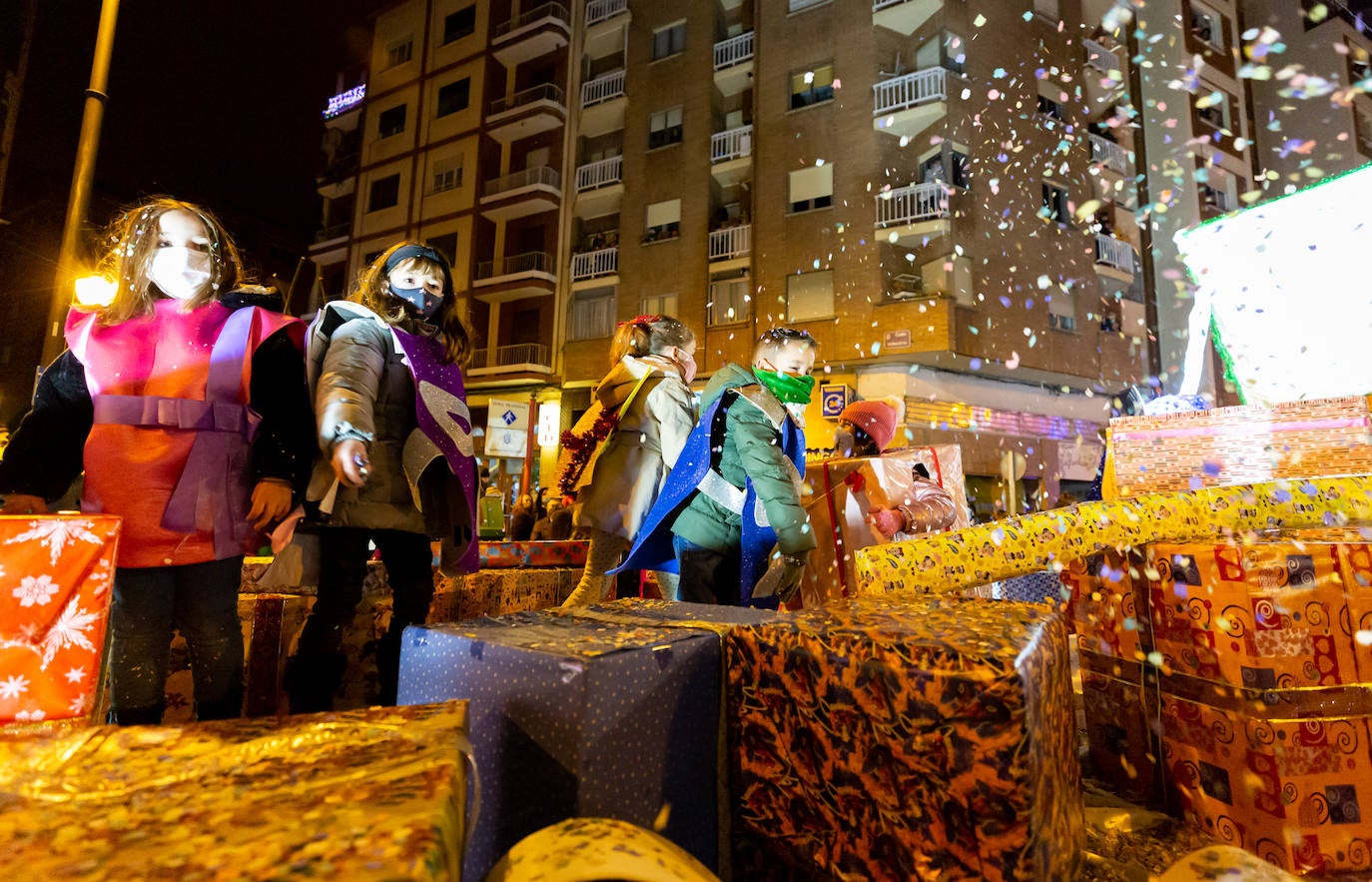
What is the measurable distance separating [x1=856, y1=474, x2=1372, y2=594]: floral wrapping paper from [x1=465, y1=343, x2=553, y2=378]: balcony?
16897 mm

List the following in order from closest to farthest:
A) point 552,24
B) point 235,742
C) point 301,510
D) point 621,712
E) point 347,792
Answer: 1. point 347,792
2. point 235,742
3. point 621,712
4. point 301,510
5. point 552,24

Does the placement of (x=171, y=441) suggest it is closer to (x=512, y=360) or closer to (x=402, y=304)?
(x=402, y=304)

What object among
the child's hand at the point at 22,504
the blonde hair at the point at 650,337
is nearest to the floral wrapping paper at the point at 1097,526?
the blonde hair at the point at 650,337

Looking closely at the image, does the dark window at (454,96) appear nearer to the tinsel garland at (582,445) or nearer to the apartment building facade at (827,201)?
the apartment building facade at (827,201)

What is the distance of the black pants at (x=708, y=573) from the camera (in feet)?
9.02

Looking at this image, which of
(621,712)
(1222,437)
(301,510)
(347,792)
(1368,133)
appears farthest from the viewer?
(1368,133)

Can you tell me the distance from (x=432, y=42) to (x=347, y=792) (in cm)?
2599

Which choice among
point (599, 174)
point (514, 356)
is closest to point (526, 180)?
point (599, 174)

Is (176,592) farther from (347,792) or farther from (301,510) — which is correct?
(347,792)

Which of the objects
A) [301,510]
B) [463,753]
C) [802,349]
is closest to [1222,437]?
[802,349]

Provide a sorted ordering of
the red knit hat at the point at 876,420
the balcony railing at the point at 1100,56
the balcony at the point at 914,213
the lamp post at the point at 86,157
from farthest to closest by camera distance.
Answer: the balcony railing at the point at 1100,56, the balcony at the point at 914,213, the lamp post at the point at 86,157, the red knit hat at the point at 876,420

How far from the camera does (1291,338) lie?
265 centimetres

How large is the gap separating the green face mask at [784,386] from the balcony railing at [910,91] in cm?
1350

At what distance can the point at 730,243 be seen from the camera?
1603cm
